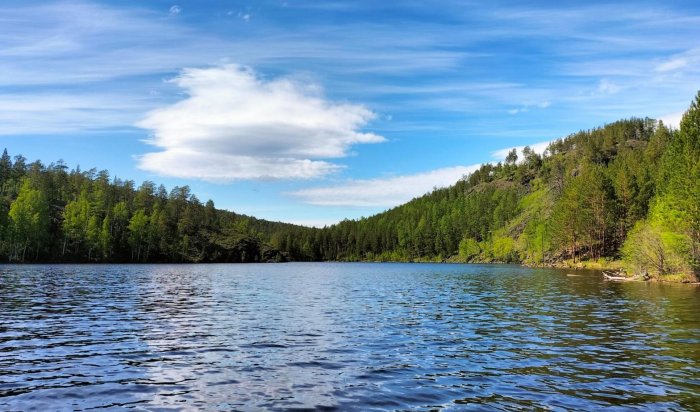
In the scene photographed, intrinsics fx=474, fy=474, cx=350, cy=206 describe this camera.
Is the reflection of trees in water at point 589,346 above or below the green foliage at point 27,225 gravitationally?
below

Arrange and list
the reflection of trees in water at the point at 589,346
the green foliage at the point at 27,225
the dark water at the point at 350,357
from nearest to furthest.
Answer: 1. the dark water at the point at 350,357
2. the reflection of trees in water at the point at 589,346
3. the green foliage at the point at 27,225

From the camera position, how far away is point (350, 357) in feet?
76.6

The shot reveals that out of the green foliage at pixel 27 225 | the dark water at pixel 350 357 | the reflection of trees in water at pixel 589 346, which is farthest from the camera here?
the green foliage at pixel 27 225

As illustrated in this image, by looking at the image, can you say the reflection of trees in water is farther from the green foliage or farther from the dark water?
the green foliage

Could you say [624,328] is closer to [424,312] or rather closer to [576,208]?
[424,312]

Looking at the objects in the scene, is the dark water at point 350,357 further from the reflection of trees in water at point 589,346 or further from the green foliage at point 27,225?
the green foliage at point 27,225

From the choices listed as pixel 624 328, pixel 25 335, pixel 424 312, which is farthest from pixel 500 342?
pixel 25 335

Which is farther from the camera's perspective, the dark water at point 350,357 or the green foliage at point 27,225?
the green foliage at point 27,225

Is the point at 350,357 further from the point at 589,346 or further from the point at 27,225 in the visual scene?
the point at 27,225

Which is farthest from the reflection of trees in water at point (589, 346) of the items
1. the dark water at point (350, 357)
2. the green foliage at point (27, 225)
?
the green foliage at point (27, 225)

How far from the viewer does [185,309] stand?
42.6m

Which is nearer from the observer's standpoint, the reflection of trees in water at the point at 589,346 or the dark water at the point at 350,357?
the dark water at the point at 350,357

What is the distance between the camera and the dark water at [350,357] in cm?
1659

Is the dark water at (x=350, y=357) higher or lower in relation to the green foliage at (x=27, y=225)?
lower
